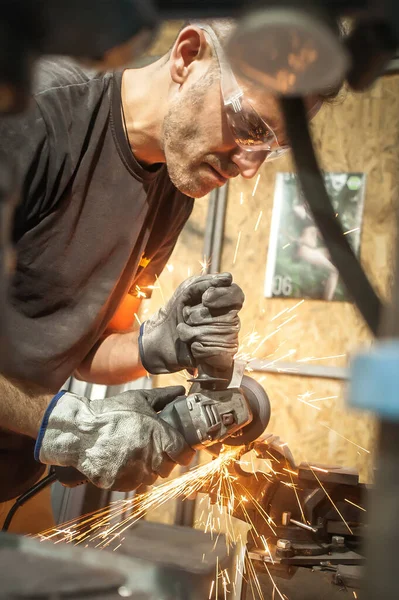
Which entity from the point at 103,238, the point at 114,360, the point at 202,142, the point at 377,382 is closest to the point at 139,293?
the point at 114,360

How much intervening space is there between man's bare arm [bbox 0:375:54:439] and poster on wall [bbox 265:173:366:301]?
178 cm

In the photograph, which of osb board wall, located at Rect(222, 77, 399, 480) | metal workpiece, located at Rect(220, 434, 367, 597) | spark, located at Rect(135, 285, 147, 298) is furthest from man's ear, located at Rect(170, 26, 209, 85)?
osb board wall, located at Rect(222, 77, 399, 480)

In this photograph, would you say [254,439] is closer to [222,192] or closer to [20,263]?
[20,263]

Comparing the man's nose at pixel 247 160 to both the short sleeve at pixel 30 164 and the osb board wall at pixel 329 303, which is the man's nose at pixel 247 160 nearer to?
the short sleeve at pixel 30 164

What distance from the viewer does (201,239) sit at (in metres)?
3.40

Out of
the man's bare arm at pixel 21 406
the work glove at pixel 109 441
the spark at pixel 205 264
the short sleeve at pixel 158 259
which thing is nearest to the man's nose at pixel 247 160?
the short sleeve at pixel 158 259

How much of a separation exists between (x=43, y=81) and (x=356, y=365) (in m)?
1.58

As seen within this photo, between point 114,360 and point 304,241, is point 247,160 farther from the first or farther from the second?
point 304,241

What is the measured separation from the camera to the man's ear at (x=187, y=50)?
68.6 inches

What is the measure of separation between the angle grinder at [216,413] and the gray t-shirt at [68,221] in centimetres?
39

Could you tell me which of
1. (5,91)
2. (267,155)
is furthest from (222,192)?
(5,91)

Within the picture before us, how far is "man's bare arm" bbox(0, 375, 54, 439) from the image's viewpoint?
1.61 m

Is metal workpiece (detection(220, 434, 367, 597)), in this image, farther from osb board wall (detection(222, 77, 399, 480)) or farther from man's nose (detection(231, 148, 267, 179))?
osb board wall (detection(222, 77, 399, 480))

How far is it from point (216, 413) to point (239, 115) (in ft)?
2.99
